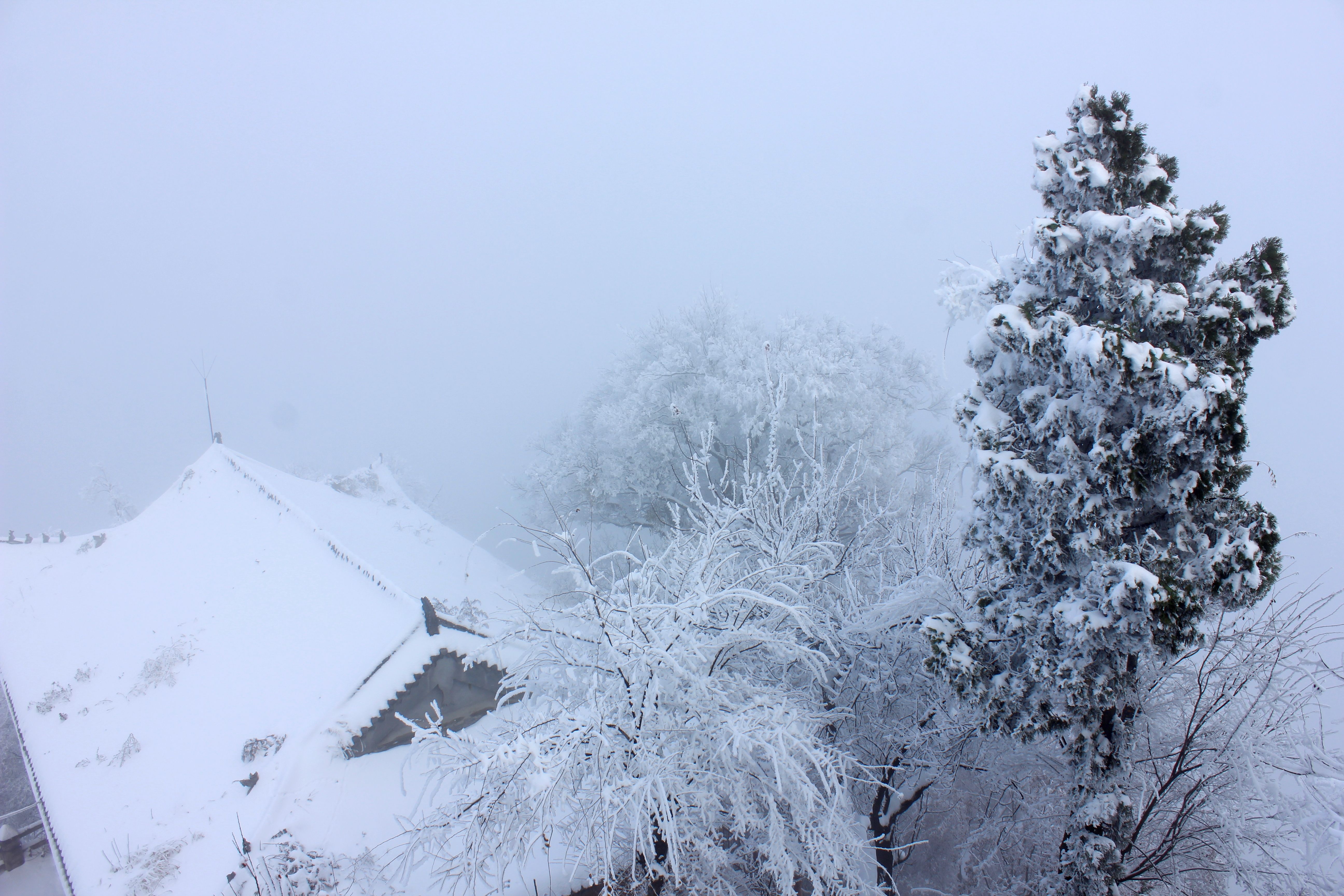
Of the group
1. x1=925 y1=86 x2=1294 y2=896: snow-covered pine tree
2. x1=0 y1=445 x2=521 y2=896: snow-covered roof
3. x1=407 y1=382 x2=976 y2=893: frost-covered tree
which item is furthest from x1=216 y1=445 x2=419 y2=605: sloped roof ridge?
x1=925 y1=86 x2=1294 y2=896: snow-covered pine tree

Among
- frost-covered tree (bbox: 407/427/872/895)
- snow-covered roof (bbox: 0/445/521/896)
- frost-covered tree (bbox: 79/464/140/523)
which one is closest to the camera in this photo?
frost-covered tree (bbox: 407/427/872/895)

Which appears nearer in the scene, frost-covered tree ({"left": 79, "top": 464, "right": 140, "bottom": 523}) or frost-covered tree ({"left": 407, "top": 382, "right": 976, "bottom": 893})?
frost-covered tree ({"left": 407, "top": 382, "right": 976, "bottom": 893})

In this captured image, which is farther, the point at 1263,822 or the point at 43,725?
the point at 43,725

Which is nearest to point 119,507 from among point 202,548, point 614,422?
point 202,548

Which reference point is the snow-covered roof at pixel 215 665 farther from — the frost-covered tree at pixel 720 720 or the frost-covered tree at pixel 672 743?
the frost-covered tree at pixel 720 720

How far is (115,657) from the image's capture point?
12.2m

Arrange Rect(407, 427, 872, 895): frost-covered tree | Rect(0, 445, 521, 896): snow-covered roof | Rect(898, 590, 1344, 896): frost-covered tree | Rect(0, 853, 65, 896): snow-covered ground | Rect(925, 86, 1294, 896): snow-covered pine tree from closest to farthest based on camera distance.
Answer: Rect(925, 86, 1294, 896): snow-covered pine tree → Rect(407, 427, 872, 895): frost-covered tree → Rect(898, 590, 1344, 896): frost-covered tree → Rect(0, 445, 521, 896): snow-covered roof → Rect(0, 853, 65, 896): snow-covered ground

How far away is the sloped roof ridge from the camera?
11.7 meters

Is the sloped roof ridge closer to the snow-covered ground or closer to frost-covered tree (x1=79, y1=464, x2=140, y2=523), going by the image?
the snow-covered ground

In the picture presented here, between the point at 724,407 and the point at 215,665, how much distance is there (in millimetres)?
14385

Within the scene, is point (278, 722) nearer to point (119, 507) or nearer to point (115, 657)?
point (115, 657)

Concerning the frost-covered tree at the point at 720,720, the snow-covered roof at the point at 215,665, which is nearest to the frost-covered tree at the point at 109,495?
the snow-covered roof at the point at 215,665

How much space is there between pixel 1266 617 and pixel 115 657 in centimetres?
2035

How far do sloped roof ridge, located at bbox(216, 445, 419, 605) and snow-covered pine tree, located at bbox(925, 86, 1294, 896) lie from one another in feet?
32.1
